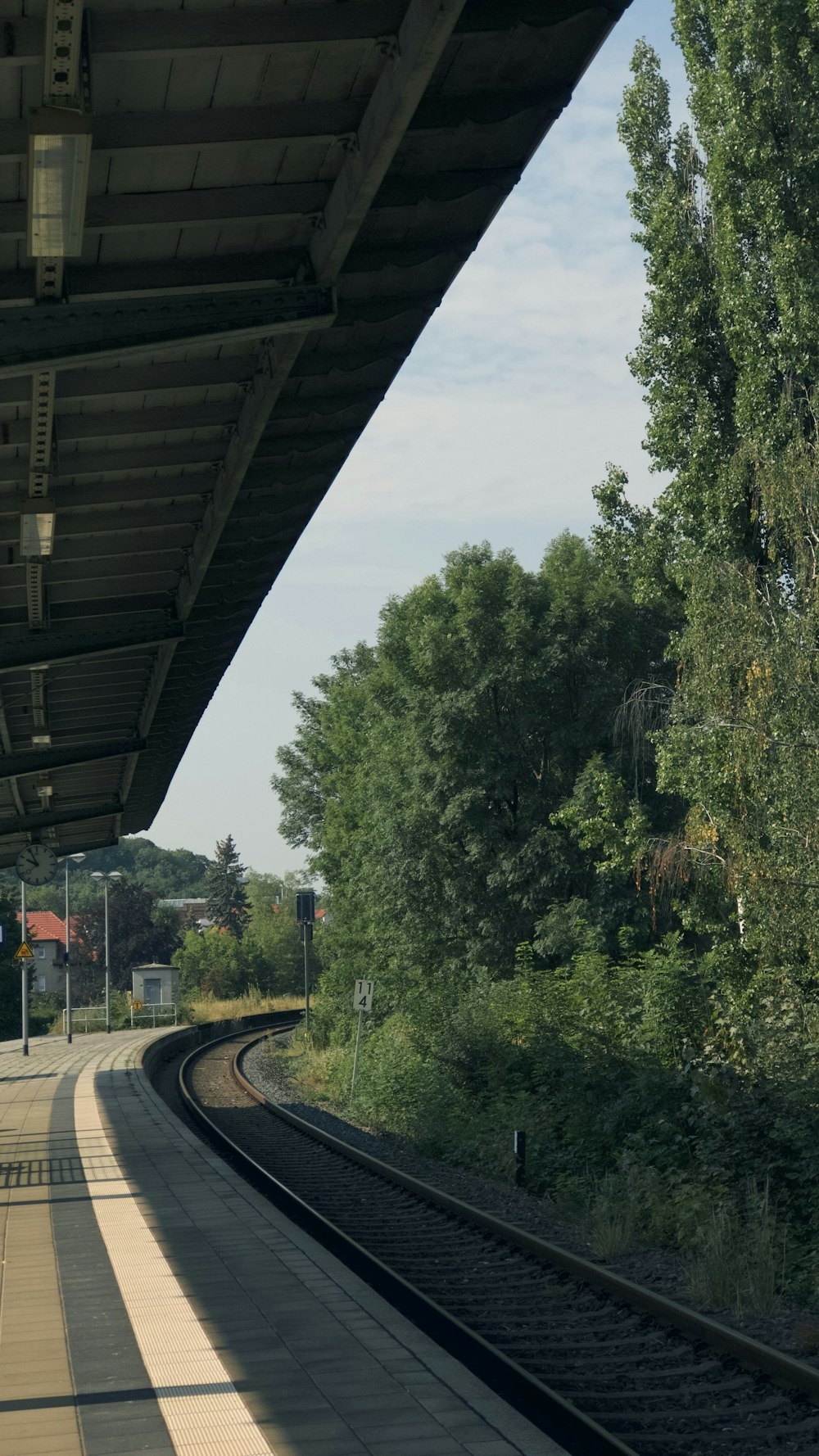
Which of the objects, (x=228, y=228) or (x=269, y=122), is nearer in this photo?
(x=269, y=122)

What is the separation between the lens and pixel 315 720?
62.6 m

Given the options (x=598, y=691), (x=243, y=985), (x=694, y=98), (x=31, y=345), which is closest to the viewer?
(x=31, y=345)

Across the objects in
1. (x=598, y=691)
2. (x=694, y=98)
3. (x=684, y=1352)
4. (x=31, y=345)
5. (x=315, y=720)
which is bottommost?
(x=684, y=1352)

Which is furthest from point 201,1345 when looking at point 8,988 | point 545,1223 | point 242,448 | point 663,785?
point 8,988

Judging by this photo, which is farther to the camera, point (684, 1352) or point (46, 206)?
point (684, 1352)

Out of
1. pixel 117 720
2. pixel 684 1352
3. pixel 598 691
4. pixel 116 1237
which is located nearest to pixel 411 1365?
pixel 684 1352

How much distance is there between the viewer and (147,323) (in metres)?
6.80

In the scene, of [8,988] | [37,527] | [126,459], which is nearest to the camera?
[126,459]

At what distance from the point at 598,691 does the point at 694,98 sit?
1293 cm

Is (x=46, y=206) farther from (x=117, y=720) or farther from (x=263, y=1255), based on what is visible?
(x=117, y=720)

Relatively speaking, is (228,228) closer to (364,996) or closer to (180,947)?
(364,996)

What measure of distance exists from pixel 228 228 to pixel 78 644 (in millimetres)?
6124

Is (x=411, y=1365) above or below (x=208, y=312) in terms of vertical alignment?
below

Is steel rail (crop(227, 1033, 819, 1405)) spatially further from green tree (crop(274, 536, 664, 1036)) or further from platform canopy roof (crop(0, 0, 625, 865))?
green tree (crop(274, 536, 664, 1036))
